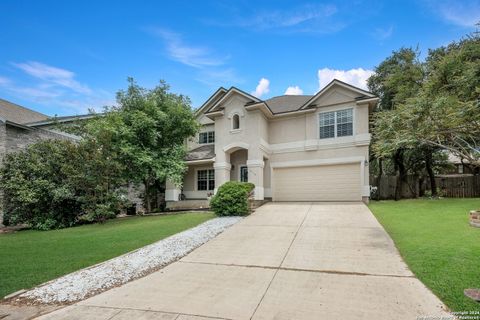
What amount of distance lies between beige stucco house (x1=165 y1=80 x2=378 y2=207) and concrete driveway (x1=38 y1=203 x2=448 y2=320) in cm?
825

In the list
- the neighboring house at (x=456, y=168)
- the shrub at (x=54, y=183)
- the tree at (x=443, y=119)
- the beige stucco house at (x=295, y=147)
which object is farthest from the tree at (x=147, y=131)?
the neighboring house at (x=456, y=168)

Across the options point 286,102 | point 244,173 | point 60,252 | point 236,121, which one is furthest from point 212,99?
point 60,252

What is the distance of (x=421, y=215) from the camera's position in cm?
1116

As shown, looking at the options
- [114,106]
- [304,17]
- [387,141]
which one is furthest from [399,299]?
[114,106]

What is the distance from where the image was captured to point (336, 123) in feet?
54.9

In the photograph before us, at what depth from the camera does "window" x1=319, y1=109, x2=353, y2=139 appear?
647 inches

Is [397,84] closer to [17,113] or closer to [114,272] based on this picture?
[114,272]

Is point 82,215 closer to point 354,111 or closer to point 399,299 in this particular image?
point 399,299

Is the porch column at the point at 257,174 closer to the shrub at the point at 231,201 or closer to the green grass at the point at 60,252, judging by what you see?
the shrub at the point at 231,201

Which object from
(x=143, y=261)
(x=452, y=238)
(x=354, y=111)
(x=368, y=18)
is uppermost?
(x=368, y=18)

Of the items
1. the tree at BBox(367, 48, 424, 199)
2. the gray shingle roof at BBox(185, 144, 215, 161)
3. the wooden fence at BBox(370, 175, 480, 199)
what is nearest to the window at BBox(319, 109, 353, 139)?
the tree at BBox(367, 48, 424, 199)

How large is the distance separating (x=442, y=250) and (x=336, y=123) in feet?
37.6

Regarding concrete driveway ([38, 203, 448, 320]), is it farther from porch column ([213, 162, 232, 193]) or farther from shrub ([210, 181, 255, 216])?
porch column ([213, 162, 232, 193])

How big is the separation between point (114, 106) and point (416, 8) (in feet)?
53.0
